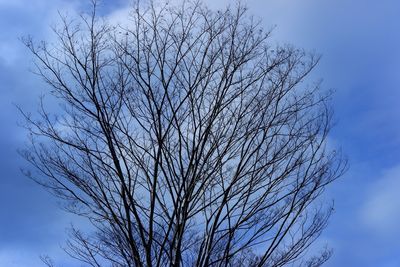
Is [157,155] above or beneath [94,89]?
beneath

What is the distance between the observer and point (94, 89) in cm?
924

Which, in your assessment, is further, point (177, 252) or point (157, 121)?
point (157, 121)

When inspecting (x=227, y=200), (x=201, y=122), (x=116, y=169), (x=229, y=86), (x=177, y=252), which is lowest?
(x=177, y=252)

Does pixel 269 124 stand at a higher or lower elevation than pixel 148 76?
lower

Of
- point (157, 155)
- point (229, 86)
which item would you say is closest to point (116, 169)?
point (157, 155)

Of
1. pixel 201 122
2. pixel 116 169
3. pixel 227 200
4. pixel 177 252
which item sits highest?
pixel 201 122

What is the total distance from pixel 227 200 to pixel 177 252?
3.96 feet

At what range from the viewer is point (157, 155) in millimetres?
9000

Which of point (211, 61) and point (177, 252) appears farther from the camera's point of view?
point (211, 61)

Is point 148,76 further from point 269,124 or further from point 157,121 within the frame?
point 269,124

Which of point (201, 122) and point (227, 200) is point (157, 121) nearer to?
point (201, 122)

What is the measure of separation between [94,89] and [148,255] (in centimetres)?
291

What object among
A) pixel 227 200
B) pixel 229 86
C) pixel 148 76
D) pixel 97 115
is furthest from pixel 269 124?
pixel 97 115

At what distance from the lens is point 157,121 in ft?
30.3
